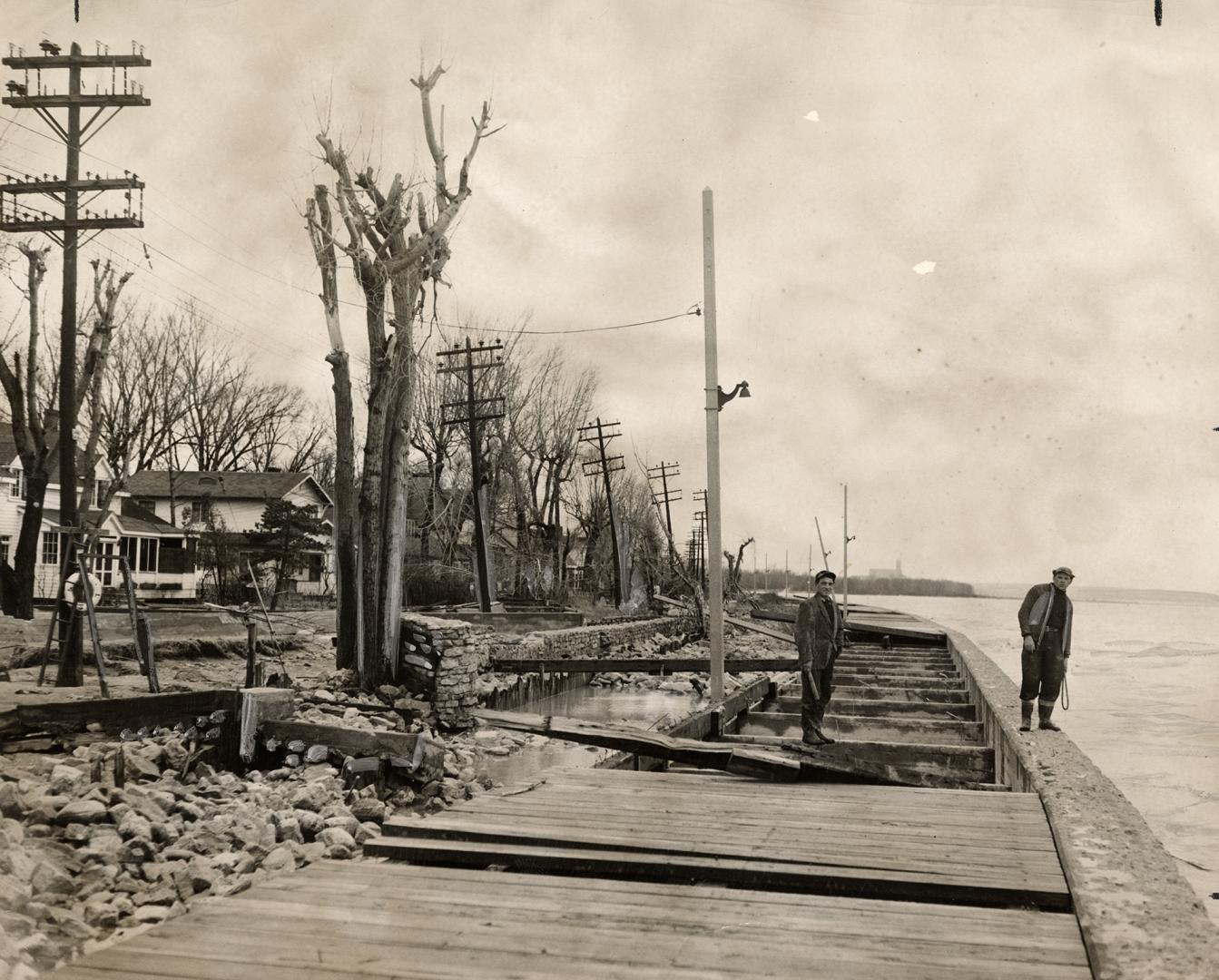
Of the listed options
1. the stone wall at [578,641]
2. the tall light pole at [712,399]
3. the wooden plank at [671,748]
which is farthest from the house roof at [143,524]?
the wooden plank at [671,748]

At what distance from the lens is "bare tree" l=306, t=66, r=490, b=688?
13.0 m

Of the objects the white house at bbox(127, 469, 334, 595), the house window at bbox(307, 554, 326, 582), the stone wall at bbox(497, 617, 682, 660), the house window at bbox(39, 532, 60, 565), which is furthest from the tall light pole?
the white house at bbox(127, 469, 334, 595)

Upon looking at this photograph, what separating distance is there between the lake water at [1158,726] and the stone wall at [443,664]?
26.7ft

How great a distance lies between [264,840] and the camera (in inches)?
240

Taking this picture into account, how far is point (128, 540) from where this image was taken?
28.7m

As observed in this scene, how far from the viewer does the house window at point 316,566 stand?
144 ft

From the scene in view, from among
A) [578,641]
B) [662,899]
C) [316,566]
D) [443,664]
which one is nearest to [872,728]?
[443,664]

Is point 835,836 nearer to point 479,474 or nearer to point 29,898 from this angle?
point 29,898

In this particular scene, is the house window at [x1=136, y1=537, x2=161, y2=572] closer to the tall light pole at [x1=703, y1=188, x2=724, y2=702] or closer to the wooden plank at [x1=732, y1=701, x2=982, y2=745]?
the wooden plank at [x1=732, y1=701, x2=982, y2=745]

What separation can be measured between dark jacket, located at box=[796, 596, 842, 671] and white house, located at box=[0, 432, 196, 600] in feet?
80.0

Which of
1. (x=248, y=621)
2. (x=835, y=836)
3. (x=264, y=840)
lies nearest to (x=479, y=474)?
(x=248, y=621)

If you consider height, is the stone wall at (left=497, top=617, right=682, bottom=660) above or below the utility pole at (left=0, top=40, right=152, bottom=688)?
below

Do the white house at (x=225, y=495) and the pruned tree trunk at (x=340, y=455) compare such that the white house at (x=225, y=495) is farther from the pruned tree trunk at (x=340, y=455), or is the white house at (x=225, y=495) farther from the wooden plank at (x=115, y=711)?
the wooden plank at (x=115, y=711)

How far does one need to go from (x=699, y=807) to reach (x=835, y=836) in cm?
93
